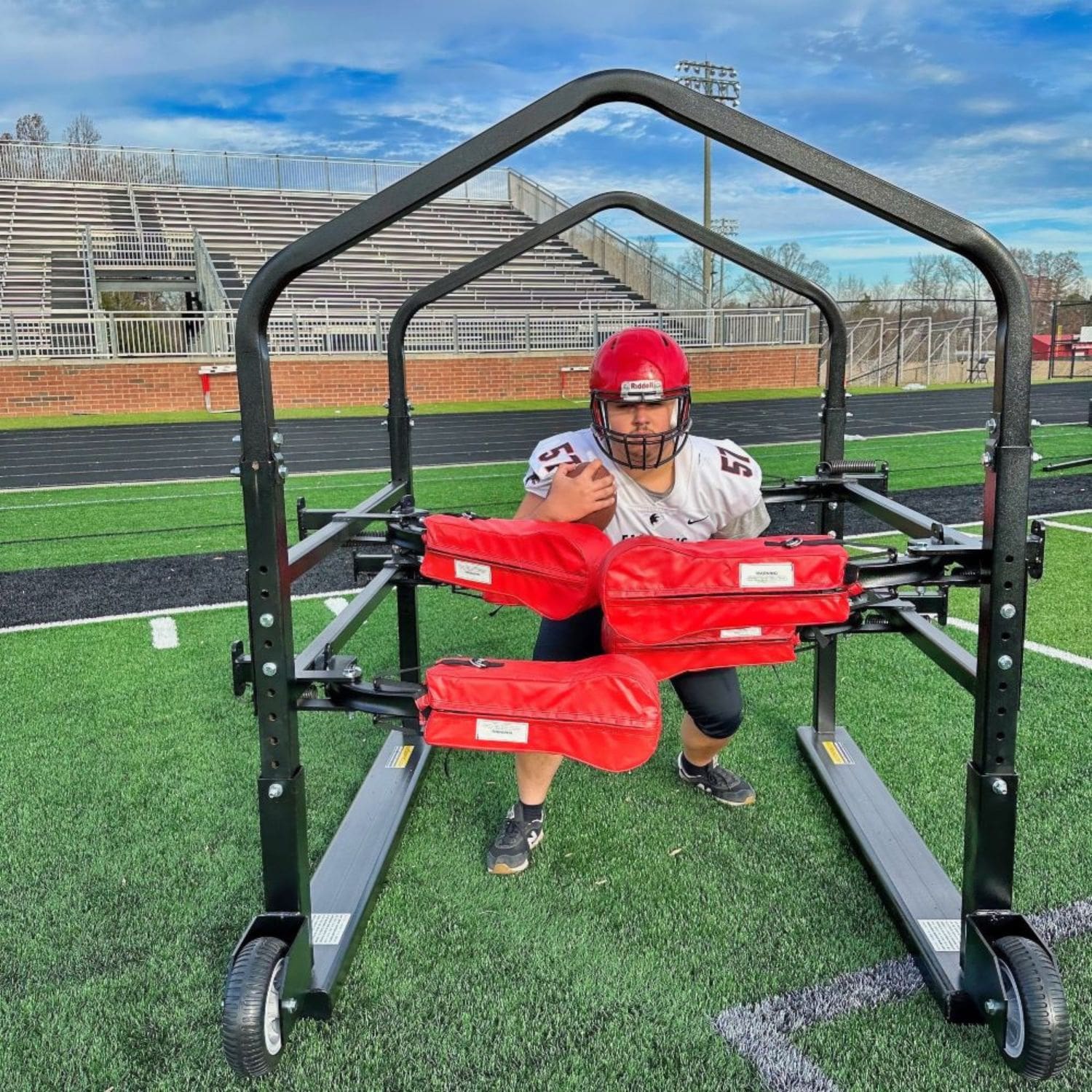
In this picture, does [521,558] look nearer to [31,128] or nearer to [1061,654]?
[1061,654]

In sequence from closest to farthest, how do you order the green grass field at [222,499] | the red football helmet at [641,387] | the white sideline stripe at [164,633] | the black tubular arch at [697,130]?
1. the black tubular arch at [697,130]
2. the red football helmet at [641,387]
3. the white sideline stripe at [164,633]
4. the green grass field at [222,499]

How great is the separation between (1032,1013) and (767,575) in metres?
0.92

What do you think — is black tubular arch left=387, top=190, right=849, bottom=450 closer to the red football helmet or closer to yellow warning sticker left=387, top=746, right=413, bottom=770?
the red football helmet

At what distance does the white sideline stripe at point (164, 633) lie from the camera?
4.72 m

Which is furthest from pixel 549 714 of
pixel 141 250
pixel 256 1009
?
pixel 141 250

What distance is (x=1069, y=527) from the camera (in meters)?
6.90

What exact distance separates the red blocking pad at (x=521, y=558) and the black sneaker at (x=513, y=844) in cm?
87

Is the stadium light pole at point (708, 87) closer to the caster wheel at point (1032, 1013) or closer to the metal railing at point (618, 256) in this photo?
the metal railing at point (618, 256)

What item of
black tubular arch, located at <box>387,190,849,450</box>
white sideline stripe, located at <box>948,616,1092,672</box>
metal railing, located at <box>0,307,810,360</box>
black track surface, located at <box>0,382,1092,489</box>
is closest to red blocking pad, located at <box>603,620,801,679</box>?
black tubular arch, located at <box>387,190,849,450</box>

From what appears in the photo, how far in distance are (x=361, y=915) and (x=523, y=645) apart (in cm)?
248

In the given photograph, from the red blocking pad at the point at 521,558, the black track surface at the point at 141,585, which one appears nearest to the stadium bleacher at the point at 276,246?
the black track surface at the point at 141,585

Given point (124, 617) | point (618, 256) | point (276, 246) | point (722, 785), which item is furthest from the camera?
point (618, 256)

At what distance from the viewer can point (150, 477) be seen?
11.6 meters

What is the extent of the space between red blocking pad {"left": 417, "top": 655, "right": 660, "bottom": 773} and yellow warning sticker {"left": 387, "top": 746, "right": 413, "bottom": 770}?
1.47 meters
